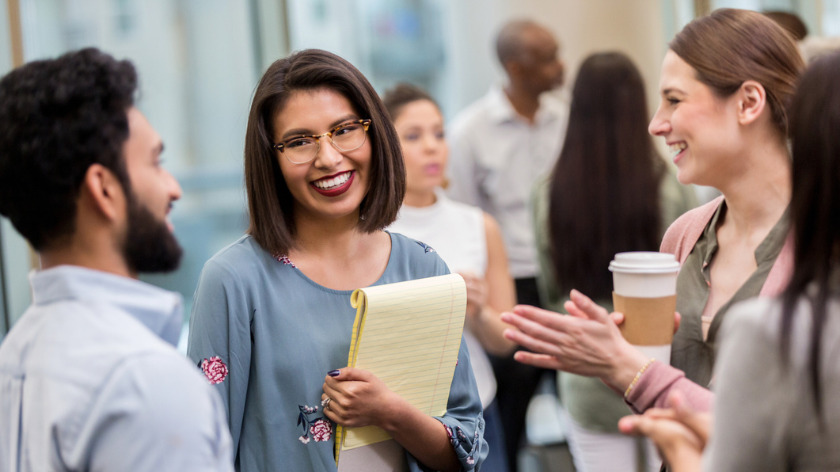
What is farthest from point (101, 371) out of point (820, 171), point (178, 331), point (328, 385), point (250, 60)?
point (250, 60)

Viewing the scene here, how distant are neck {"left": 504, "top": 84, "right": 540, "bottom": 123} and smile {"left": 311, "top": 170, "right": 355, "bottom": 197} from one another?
2.41 meters

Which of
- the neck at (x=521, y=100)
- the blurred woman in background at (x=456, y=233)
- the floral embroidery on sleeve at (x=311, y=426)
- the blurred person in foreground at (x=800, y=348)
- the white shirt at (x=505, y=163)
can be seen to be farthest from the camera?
the neck at (x=521, y=100)

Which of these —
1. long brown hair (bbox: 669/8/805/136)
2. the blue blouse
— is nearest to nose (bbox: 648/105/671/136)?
long brown hair (bbox: 669/8/805/136)

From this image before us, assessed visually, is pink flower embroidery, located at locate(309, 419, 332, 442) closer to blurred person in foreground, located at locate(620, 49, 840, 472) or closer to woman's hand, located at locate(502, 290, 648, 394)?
woman's hand, located at locate(502, 290, 648, 394)

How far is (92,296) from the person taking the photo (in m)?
1.00

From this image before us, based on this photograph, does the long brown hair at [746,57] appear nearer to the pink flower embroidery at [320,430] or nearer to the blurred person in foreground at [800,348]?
the blurred person in foreground at [800,348]

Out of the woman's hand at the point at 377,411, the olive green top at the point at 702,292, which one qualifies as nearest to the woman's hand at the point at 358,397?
the woman's hand at the point at 377,411

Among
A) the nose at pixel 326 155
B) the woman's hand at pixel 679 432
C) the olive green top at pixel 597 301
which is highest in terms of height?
the nose at pixel 326 155

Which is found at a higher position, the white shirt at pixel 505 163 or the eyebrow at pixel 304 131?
the eyebrow at pixel 304 131

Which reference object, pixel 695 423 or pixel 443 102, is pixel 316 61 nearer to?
pixel 695 423

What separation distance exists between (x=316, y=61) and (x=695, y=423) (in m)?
0.99

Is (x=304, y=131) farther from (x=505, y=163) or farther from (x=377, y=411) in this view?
(x=505, y=163)

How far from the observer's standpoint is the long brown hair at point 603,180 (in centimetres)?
256

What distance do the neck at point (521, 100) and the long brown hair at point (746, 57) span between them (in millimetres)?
2273
